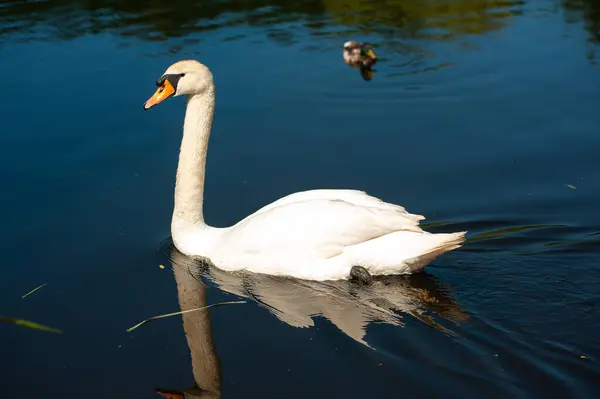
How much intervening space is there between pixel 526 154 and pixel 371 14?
291 inches

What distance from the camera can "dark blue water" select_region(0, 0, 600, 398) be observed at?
5.87 metres

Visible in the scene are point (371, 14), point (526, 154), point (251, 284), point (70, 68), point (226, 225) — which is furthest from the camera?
point (371, 14)

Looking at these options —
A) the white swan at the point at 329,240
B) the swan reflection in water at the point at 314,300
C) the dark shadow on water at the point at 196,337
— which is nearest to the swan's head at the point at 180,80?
the white swan at the point at 329,240

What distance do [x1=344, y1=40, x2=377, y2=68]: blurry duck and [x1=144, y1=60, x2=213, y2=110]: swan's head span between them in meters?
5.27

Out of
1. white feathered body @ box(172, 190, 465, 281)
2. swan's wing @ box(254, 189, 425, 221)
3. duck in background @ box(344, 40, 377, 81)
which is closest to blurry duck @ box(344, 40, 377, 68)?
duck in background @ box(344, 40, 377, 81)

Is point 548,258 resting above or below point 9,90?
below

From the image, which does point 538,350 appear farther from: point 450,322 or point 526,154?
point 526,154

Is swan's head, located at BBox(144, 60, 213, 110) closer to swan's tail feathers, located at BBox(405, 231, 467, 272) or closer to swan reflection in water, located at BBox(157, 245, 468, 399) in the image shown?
swan reflection in water, located at BBox(157, 245, 468, 399)

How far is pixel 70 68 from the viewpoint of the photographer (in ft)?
42.9

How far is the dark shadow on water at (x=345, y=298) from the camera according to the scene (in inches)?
253

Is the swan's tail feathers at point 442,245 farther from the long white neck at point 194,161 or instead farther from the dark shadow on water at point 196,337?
the long white neck at point 194,161

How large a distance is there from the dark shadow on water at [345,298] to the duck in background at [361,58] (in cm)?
591

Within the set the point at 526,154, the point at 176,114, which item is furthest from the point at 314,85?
the point at 526,154

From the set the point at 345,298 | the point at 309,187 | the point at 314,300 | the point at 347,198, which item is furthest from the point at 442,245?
the point at 309,187
